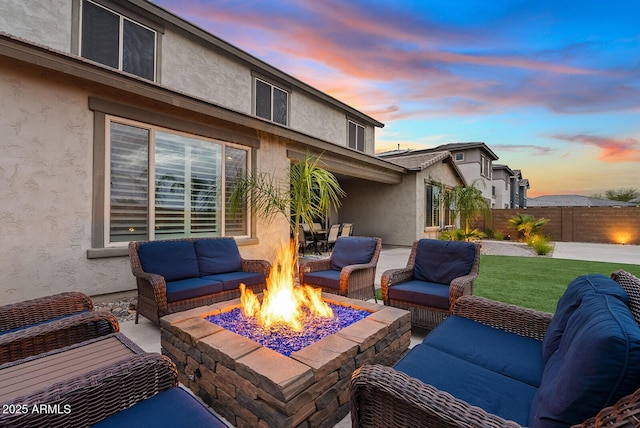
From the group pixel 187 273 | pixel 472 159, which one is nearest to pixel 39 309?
pixel 187 273

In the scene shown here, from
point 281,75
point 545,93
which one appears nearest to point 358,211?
point 281,75

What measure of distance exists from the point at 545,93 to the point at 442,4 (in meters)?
5.50

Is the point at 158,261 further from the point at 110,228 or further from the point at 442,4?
the point at 442,4

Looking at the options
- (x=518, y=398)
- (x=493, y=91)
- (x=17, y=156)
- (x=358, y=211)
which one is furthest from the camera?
(x=358, y=211)

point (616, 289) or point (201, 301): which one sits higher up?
point (616, 289)

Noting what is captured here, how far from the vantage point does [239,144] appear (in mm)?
5766

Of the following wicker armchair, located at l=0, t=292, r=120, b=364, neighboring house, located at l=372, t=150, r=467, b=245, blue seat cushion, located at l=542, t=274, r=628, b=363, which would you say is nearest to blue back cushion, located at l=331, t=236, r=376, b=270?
blue seat cushion, located at l=542, t=274, r=628, b=363

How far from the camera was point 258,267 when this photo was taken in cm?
416

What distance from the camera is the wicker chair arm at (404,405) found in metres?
1.07

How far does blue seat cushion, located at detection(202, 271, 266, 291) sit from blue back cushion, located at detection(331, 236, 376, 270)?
1111 mm

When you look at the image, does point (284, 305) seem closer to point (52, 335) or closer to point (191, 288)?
point (191, 288)

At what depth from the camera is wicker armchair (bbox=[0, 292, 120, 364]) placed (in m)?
1.78

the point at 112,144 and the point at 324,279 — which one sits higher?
the point at 112,144

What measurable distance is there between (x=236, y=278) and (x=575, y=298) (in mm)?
3392
